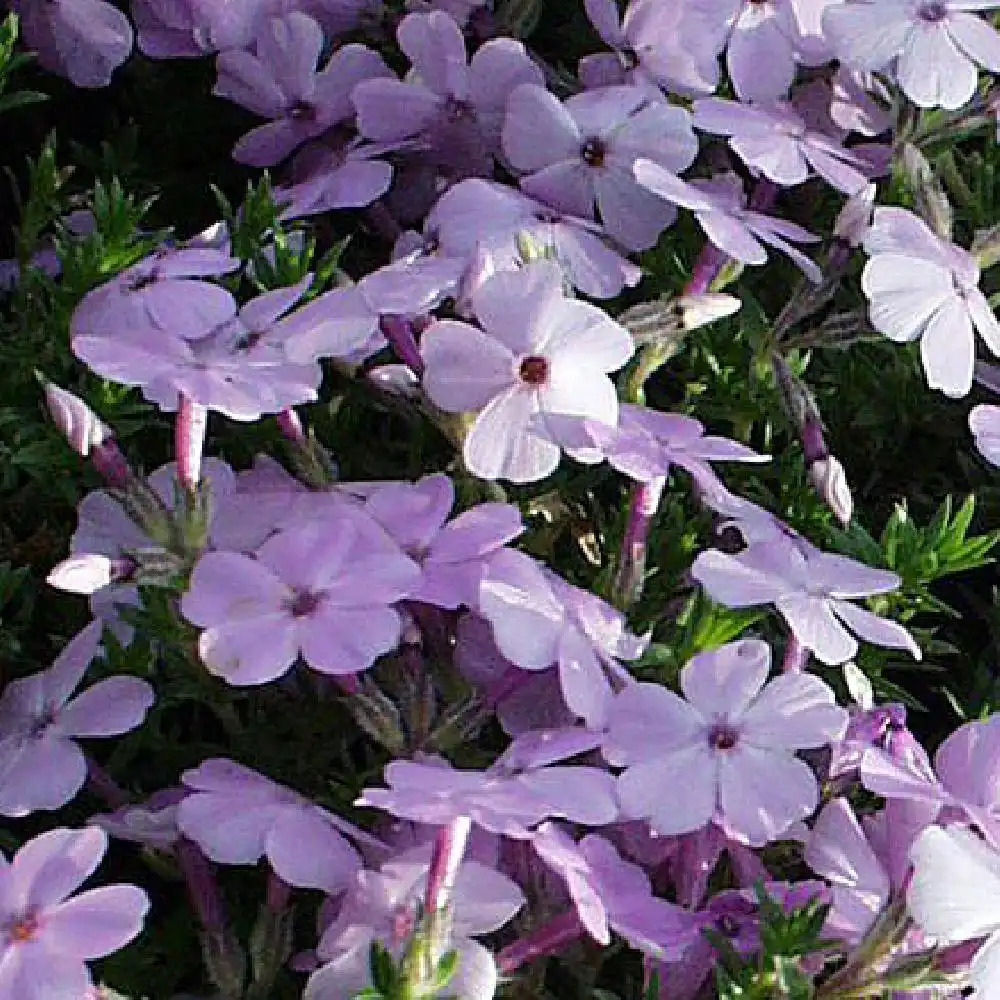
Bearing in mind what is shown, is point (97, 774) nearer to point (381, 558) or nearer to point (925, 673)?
point (381, 558)

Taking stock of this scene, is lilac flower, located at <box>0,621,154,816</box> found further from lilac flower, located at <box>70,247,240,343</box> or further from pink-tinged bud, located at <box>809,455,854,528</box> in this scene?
pink-tinged bud, located at <box>809,455,854,528</box>

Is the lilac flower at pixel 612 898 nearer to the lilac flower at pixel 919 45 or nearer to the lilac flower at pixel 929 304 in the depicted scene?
the lilac flower at pixel 929 304


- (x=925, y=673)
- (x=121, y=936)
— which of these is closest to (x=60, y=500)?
(x=121, y=936)

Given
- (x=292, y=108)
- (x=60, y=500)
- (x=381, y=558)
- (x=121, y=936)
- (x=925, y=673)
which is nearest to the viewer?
(x=121, y=936)

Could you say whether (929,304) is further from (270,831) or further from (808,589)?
(270,831)

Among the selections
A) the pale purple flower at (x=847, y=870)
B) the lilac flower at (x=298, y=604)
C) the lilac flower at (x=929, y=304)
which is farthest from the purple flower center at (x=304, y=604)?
the lilac flower at (x=929, y=304)

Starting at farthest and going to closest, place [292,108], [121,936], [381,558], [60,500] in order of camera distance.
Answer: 1. [292,108]
2. [60,500]
3. [381,558]
4. [121,936]
